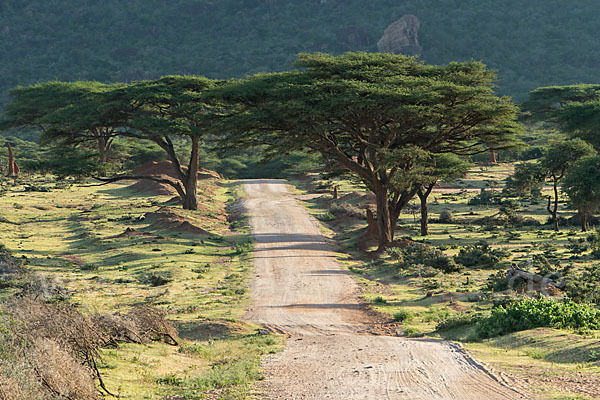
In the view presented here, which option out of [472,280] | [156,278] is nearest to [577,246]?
[472,280]

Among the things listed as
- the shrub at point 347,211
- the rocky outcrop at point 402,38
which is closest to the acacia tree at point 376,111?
the shrub at point 347,211

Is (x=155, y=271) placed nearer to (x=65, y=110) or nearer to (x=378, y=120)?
(x=378, y=120)

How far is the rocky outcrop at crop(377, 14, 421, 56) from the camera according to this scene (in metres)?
142

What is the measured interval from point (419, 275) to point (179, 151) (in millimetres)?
62097

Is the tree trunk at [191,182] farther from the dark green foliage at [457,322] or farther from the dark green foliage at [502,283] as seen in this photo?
the dark green foliage at [457,322]

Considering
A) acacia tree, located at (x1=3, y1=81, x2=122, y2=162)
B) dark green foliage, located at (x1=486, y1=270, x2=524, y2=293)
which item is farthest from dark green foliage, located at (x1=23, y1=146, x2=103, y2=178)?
dark green foliage, located at (x1=486, y1=270, x2=524, y2=293)

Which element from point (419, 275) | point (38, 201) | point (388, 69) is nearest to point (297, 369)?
point (419, 275)

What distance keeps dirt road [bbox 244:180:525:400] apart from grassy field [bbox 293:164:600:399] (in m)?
0.74

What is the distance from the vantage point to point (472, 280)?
76.0ft

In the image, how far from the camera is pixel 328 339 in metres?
14.8

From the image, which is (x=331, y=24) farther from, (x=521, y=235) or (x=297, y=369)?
(x=297, y=369)

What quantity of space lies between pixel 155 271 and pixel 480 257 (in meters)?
12.8

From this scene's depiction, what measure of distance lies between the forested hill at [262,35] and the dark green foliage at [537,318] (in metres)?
120

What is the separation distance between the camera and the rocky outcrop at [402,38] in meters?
142
